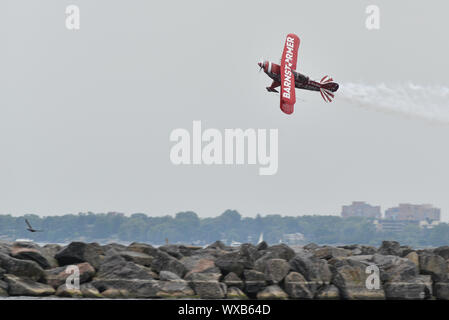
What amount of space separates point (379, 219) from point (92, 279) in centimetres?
1575

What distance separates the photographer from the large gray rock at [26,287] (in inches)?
949

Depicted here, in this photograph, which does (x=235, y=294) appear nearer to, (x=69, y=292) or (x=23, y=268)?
(x=69, y=292)

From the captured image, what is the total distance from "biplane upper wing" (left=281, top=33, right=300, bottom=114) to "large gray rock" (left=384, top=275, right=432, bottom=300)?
7217 mm

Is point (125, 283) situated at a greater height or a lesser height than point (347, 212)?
lesser

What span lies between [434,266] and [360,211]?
16.3 feet

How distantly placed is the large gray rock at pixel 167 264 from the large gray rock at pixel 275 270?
2925 millimetres

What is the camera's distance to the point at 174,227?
34.9m

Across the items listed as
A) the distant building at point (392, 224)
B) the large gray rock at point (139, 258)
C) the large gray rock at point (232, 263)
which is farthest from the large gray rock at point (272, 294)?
the distant building at point (392, 224)

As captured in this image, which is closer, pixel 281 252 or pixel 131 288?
pixel 131 288

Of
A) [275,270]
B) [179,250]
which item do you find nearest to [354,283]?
[275,270]

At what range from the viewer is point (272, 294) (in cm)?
2466

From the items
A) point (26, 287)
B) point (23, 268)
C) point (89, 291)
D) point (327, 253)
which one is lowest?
point (89, 291)
